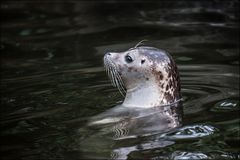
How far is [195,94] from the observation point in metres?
6.83

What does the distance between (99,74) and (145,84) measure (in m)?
1.68

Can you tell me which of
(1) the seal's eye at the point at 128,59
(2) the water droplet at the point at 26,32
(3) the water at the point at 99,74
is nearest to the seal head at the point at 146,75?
(1) the seal's eye at the point at 128,59

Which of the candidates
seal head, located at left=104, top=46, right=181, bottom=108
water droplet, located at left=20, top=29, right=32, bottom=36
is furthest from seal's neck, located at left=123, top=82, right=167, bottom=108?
water droplet, located at left=20, top=29, right=32, bottom=36

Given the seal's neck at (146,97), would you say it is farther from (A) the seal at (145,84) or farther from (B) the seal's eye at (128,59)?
(B) the seal's eye at (128,59)

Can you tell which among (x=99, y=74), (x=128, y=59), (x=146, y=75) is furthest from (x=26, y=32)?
(x=146, y=75)

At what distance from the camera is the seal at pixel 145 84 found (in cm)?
608

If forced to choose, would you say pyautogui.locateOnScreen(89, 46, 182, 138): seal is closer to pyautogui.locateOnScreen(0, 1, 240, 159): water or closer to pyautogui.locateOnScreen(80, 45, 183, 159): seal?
pyautogui.locateOnScreen(80, 45, 183, 159): seal

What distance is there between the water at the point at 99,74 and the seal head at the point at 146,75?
22 cm

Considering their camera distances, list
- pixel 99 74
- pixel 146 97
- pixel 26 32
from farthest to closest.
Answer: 1. pixel 26 32
2. pixel 99 74
3. pixel 146 97

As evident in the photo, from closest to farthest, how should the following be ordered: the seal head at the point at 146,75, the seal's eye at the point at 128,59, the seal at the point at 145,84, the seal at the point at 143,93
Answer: the seal at the point at 143,93 → the seal at the point at 145,84 → the seal head at the point at 146,75 → the seal's eye at the point at 128,59

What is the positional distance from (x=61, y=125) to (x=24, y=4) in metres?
9.33

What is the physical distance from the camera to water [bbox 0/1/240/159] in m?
5.12

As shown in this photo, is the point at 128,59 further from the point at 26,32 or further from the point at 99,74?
the point at 26,32

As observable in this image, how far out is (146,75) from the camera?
6414 millimetres
